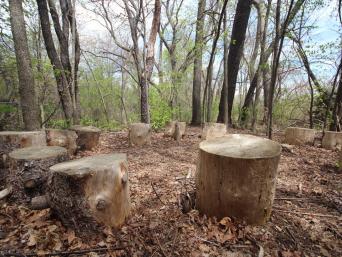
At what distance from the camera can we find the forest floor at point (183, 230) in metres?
2.04

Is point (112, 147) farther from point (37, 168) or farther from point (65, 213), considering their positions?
point (65, 213)

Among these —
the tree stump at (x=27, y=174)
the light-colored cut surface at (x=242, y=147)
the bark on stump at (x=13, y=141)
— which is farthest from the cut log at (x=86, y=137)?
the light-colored cut surface at (x=242, y=147)

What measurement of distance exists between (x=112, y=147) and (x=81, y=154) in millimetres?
992

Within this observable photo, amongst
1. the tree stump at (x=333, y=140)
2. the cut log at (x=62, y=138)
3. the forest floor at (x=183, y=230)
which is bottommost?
the forest floor at (x=183, y=230)

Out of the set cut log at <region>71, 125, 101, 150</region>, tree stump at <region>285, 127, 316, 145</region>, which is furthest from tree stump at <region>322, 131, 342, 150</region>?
cut log at <region>71, 125, 101, 150</region>

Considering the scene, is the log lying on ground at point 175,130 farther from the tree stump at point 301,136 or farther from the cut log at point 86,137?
the tree stump at point 301,136

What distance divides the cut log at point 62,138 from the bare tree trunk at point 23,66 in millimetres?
610

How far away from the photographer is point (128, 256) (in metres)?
1.96

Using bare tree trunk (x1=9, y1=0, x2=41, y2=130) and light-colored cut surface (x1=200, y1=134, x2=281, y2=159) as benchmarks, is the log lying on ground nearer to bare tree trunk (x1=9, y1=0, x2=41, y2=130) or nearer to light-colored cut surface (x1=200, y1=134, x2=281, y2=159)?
bare tree trunk (x1=9, y1=0, x2=41, y2=130)

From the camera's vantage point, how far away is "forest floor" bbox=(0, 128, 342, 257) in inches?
80.4

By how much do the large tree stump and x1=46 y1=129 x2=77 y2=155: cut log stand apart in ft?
11.1

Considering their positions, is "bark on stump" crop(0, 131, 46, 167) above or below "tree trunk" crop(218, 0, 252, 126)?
below

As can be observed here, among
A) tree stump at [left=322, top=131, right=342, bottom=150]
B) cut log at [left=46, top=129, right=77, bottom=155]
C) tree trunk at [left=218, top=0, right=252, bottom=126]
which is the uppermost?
tree trunk at [left=218, top=0, right=252, bottom=126]

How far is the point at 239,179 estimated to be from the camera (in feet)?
7.21
